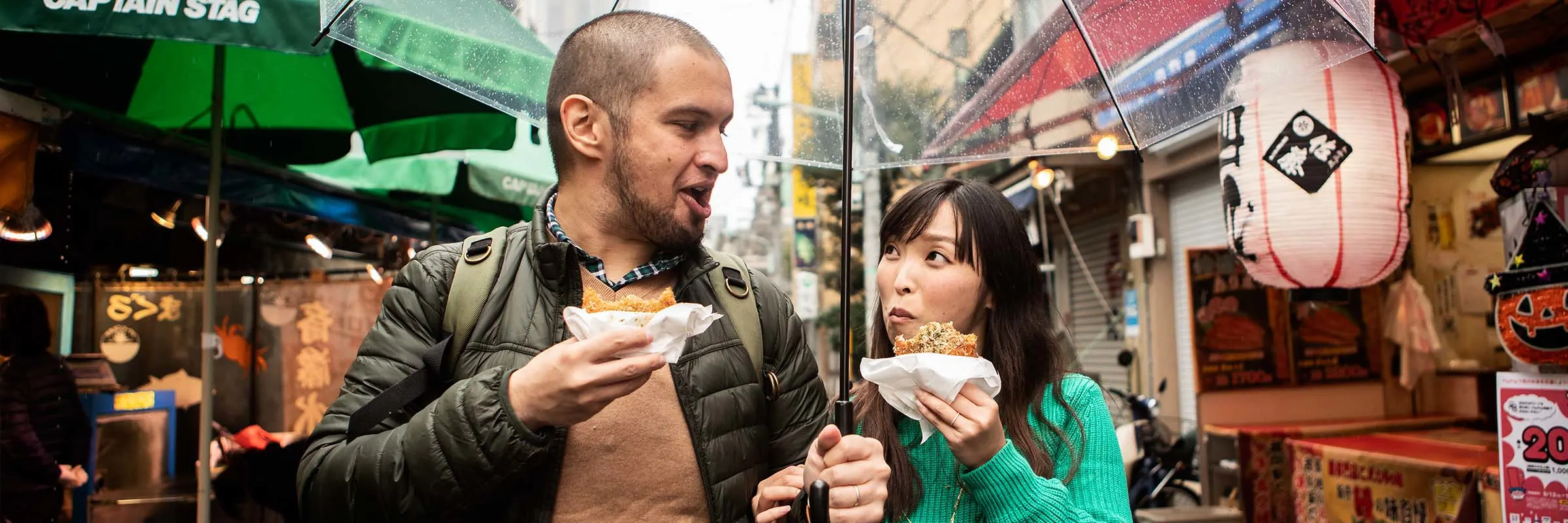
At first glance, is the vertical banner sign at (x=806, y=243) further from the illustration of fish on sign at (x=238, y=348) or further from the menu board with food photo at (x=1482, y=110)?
the menu board with food photo at (x=1482, y=110)

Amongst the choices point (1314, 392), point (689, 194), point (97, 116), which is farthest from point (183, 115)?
point (1314, 392)

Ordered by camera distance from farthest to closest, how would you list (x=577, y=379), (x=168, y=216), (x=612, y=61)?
1. (x=168, y=216)
2. (x=612, y=61)
3. (x=577, y=379)

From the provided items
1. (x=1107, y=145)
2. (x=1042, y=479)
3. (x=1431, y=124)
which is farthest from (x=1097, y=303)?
(x=1042, y=479)

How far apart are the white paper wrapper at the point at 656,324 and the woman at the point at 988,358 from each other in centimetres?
55

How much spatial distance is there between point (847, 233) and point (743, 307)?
1.19 ft

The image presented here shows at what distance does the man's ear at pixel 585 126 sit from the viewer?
6.96 ft

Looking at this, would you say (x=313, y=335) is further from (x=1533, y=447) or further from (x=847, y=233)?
(x=1533, y=447)

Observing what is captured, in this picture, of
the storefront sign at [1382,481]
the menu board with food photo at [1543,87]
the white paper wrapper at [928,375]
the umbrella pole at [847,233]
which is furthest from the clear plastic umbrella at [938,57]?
the storefront sign at [1382,481]

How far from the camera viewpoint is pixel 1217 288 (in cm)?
751

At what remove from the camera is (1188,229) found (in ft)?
36.0

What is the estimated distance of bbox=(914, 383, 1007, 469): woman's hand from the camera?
2.01 meters

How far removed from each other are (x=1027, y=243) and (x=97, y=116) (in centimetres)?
549

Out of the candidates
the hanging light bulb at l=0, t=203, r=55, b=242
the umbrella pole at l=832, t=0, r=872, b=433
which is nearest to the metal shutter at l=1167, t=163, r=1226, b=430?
the umbrella pole at l=832, t=0, r=872, b=433

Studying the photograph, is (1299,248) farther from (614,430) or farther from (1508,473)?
(614,430)
